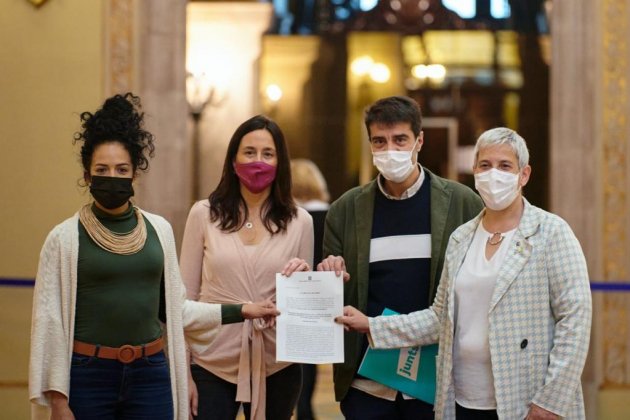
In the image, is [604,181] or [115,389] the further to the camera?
[604,181]

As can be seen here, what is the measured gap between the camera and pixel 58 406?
4137mm

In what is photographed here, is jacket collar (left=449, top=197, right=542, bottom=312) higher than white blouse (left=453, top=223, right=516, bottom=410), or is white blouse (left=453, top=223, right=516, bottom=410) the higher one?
jacket collar (left=449, top=197, right=542, bottom=312)

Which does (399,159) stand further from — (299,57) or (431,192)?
(299,57)

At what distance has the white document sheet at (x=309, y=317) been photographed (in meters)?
4.79

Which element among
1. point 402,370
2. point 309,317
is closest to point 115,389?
point 309,317

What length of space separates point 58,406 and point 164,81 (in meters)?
4.75

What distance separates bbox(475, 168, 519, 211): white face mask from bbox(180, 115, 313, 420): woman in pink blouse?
91 cm

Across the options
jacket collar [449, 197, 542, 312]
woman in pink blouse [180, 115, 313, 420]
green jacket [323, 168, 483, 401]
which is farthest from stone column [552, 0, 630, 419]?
jacket collar [449, 197, 542, 312]

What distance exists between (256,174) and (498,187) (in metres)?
1.21

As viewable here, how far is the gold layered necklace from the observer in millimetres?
4281

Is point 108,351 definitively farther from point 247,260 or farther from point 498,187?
point 498,187

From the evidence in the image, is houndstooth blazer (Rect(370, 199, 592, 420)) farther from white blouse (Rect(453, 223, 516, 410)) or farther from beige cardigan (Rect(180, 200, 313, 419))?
beige cardigan (Rect(180, 200, 313, 419))

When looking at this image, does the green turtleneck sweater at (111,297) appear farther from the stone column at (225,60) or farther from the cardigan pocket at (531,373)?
the stone column at (225,60)

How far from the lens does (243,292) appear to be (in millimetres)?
5051
